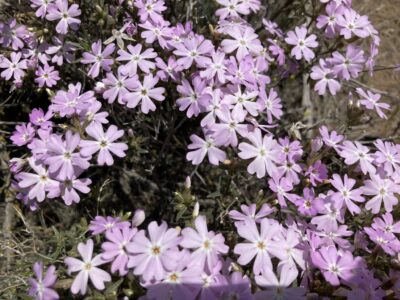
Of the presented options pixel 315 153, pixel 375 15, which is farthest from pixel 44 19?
pixel 375 15

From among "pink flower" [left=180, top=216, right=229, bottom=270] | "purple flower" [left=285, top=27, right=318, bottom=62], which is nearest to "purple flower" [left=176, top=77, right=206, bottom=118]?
"pink flower" [left=180, top=216, right=229, bottom=270]

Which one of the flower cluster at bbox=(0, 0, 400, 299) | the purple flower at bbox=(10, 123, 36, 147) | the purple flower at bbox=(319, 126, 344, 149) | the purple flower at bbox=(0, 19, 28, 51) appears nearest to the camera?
the flower cluster at bbox=(0, 0, 400, 299)

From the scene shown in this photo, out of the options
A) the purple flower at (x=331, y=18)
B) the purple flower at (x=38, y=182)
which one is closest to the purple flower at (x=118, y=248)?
the purple flower at (x=38, y=182)

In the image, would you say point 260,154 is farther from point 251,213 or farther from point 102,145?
point 102,145

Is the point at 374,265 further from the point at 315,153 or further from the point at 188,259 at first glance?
the point at 188,259

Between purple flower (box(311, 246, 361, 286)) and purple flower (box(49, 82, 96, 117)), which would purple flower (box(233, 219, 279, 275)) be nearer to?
purple flower (box(311, 246, 361, 286))

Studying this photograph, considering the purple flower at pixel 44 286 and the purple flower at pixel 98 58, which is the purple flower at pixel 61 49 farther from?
the purple flower at pixel 44 286
